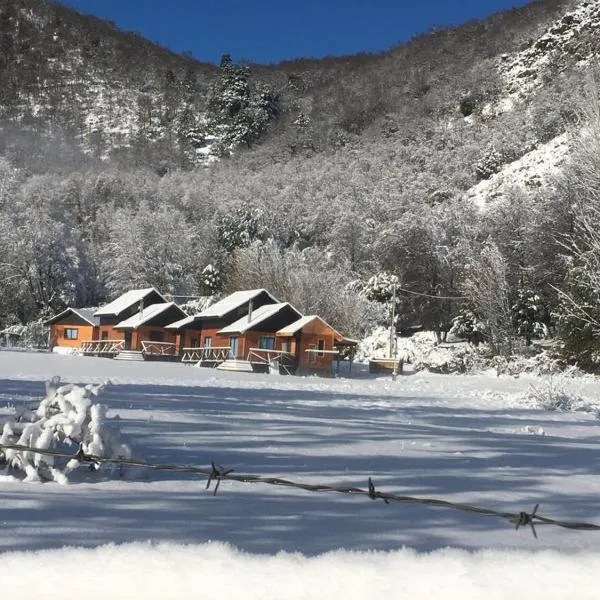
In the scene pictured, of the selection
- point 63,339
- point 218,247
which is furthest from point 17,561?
point 218,247

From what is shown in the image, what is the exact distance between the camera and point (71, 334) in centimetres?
5503

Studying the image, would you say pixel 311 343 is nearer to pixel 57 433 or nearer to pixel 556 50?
pixel 57 433

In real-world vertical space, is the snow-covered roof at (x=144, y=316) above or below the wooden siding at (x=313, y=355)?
above

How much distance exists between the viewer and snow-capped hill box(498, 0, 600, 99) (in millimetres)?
93000

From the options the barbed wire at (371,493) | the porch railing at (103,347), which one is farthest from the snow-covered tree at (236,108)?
the barbed wire at (371,493)

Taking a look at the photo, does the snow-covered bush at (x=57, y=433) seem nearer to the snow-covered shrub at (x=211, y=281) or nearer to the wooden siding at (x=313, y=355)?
the wooden siding at (x=313, y=355)

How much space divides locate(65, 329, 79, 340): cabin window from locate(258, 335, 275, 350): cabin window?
796 inches

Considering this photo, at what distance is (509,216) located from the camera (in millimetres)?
50219

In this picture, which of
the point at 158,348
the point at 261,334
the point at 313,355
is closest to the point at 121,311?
the point at 158,348

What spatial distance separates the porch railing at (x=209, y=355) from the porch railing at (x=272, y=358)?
1.94 meters

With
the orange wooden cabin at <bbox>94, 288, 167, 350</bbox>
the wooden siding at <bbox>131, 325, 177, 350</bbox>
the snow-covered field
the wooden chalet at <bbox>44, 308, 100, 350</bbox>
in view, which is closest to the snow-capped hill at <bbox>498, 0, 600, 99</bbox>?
the orange wooden cabin at <bbox>94, 288, 167, 350</bbox>

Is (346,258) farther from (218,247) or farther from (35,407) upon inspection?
(35,407)

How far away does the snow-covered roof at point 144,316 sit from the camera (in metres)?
47.8

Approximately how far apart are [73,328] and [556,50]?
78261 mm
